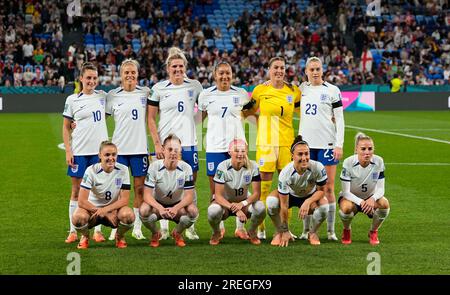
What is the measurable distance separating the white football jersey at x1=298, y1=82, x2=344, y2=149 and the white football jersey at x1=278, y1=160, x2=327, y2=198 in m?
0.58

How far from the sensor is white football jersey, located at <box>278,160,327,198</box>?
31.6ft

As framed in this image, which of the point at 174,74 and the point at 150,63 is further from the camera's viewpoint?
the point at 150,63

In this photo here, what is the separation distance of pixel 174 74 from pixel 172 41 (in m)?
31.5

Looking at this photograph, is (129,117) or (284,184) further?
(129,117)

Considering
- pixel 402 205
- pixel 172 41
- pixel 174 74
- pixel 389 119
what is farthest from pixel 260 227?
pixel 172 41

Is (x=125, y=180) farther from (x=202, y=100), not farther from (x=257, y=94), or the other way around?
(x=257, y=94)

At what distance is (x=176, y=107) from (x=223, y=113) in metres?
0.56

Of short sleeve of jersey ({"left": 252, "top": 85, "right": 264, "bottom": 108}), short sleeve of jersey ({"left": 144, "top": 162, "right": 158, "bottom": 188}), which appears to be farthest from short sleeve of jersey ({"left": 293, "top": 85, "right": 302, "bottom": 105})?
short sleeve of jersey ({"left": 144, "top": 162, "right": 158, "bottom": 188})

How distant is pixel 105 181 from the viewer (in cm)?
955

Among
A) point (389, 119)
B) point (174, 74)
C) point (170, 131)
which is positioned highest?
point (174, 74)

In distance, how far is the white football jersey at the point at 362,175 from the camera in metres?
9.80

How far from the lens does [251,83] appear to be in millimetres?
38469

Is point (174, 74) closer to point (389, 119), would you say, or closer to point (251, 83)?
point (389, 119)

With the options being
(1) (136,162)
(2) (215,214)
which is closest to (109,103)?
(1) (136,162)
